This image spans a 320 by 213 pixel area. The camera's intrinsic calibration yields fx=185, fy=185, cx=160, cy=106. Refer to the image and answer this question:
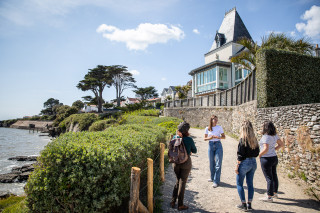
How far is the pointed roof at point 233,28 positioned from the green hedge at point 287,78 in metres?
21.6

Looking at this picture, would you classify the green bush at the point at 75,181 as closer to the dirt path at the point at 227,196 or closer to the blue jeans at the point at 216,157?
the dirt path at the point at 227,196

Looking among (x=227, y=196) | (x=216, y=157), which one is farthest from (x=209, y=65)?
(x=227, y=196)

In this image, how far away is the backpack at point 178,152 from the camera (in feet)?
12.4

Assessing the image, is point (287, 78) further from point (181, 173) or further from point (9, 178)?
point (9, 178)

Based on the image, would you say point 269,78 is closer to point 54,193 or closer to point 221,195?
point 221,195

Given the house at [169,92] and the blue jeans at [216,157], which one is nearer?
the blue jeans at [216,157]

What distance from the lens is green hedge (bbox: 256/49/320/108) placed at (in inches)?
339

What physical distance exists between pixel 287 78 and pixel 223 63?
18.9 m

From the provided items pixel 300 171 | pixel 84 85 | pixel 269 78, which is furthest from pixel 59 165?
pixel 84 85

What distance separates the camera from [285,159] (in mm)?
6457

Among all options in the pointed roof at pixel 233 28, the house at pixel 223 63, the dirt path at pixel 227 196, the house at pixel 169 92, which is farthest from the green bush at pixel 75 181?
the house at pixel 169 92

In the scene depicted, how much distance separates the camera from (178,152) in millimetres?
3779

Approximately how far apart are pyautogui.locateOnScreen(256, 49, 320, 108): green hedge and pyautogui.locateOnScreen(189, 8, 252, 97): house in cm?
1697

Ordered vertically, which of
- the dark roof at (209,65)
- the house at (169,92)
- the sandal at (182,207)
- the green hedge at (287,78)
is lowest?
the sandal at (182,207)
